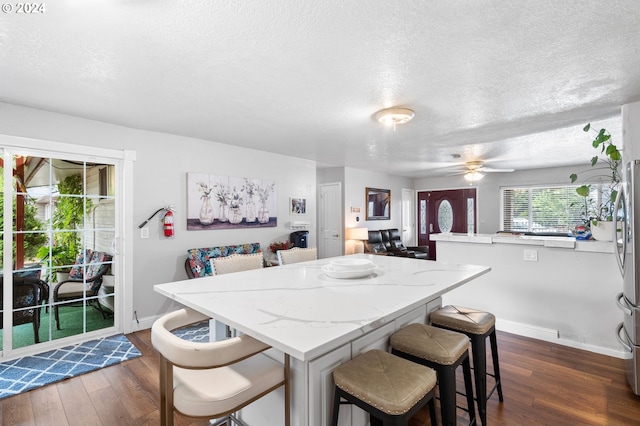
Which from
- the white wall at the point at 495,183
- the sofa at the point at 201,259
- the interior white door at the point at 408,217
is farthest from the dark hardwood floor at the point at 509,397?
the interior white door at the point at 408,217

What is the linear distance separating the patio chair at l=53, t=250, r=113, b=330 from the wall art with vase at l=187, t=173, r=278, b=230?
990 millimetres

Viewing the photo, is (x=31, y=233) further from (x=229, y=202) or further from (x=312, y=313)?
(x=312, y=313)

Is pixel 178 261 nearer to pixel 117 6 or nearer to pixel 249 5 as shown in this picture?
pixel 117 6

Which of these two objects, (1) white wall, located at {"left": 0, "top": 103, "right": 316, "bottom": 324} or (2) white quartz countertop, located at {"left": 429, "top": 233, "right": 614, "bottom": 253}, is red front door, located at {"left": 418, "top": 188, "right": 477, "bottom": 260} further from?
(1) white wall, located at {"left": 0, "top": 103, "right": 316, "bottom": 324}

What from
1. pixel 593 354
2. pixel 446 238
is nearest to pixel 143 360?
pixel 446 238

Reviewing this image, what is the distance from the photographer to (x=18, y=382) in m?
2.40

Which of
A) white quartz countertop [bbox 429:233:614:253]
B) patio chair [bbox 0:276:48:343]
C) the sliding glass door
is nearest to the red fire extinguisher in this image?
the sliding glass door

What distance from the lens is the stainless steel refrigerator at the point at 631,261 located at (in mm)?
2213

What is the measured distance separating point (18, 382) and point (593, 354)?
498 cm

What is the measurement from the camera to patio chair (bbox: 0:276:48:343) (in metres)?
2.84

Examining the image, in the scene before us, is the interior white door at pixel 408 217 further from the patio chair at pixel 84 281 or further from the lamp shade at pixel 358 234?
the patio chair at pixel 84 281

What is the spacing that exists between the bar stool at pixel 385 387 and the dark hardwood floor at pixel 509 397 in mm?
915

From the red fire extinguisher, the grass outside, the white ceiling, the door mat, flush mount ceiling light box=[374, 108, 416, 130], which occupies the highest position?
the white ceiling

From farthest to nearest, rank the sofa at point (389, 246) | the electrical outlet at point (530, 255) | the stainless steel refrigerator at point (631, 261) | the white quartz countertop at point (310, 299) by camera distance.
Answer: the sofa at point (389, 246) → the electrical outlet at point (530, 255) → the stainless steel refrigerator at point (631, 261) → the white quartz countertop at point (310, 299)
